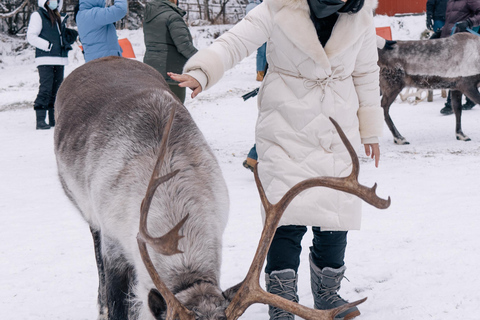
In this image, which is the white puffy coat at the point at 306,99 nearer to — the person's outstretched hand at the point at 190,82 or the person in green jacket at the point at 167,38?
the person's outstretched hand at the point at 190,82

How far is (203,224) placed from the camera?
1.99 meters

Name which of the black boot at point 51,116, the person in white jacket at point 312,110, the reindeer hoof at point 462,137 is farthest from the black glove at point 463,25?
the black boot at point 51,116

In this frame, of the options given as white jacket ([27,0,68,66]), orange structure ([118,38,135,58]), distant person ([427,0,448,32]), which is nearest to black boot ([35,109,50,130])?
white jacket ([27,0,68,66])

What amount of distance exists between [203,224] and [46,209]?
9.85 ft

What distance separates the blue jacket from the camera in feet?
18.2

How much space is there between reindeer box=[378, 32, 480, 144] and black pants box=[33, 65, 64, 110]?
4.62m

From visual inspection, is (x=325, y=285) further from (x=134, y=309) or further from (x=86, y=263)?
(x=86, y=263)

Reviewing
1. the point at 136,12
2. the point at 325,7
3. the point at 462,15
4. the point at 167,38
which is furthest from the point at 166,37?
the point at 136,12

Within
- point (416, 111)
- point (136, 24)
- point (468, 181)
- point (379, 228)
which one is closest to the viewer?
point (379, 228)

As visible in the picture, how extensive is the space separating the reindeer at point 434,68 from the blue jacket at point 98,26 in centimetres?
327

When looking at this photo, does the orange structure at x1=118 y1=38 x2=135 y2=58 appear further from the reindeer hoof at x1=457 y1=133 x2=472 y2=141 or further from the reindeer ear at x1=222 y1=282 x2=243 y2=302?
the reindeer ear at x1=222 y1=282 x2=243 y2=302

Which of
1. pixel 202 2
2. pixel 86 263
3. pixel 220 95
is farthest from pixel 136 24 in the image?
pixel 86 263

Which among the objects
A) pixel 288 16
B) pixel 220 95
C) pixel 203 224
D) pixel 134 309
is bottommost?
pixel 220 95

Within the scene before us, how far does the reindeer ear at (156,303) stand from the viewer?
1.70 m
